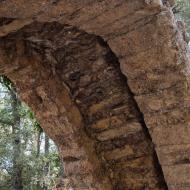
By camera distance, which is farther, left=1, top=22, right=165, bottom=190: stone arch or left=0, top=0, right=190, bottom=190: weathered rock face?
left=1, top=22, right=165, bottom=190: stone arch

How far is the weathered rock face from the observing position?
102 inches

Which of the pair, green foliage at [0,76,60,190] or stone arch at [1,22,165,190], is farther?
green foliage at [0,76,60,190]

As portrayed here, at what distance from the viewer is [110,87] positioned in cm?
314

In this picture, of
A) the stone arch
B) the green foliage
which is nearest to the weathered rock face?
the stone arch

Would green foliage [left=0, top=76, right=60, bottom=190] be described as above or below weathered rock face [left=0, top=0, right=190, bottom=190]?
above

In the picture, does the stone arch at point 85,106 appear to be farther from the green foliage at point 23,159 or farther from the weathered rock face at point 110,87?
the green foliage at point 23,159

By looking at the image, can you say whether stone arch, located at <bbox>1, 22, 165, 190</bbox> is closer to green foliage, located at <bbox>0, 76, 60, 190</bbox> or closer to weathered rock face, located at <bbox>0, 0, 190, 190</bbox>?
weathered rock face, located at <bbox>0, 0, 190, 190</bbox>

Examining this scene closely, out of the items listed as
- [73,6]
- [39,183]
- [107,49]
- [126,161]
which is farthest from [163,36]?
[39,183]

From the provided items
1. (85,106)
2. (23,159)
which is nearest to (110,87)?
(85,106)

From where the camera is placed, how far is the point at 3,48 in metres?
2.74

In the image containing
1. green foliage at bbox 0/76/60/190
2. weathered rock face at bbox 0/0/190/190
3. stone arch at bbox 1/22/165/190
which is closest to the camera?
weathered rock face at bbox 0/0/190/190

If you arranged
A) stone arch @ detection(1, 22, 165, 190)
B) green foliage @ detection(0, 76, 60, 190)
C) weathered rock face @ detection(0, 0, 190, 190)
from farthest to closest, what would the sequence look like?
green foliage @ detection(0, 76, 60, 190) → stone arch @ detection(1, 22, 165, 190) → weathered rock face @ detection(0, 0, 190, 190)

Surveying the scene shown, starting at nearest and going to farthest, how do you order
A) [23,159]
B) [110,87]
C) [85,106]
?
[110,87] → [85,106] → [23,159]

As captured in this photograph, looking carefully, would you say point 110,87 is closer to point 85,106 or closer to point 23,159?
point 85,106
